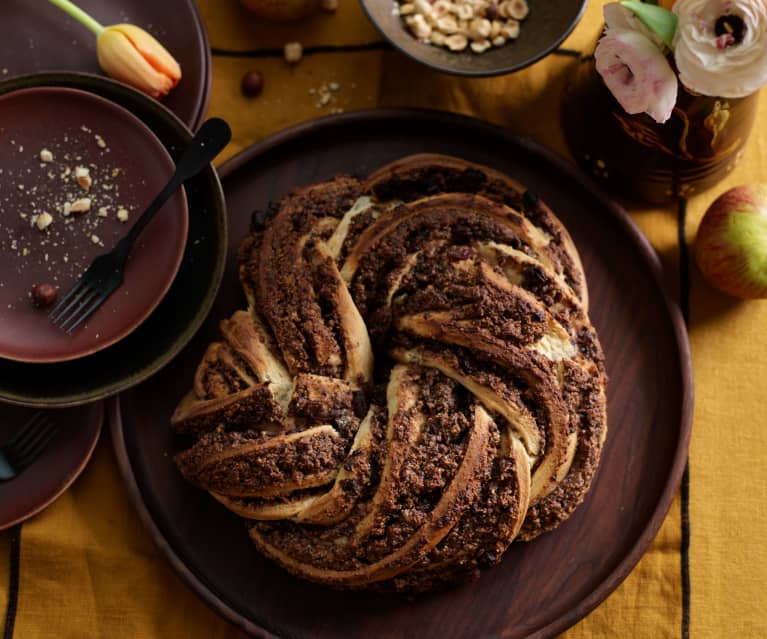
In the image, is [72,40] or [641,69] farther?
[72,40]

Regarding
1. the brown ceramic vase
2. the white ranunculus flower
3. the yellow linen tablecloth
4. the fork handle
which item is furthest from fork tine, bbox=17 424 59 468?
the white ranunculus flower

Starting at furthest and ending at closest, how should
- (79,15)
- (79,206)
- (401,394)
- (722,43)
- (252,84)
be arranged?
(252,84) → (79,15) → (79,206) → (401,394) → (722,43)

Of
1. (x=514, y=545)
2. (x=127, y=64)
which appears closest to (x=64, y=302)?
(x=127, y=64)

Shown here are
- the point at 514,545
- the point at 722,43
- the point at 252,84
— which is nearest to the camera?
the point at 722,43

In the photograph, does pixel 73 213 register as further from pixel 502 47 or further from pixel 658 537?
pixel 658 537

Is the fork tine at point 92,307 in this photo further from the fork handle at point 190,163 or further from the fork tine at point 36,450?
the fork tine at point 36,450

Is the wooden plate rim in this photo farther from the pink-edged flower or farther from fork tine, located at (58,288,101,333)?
the pink-edged flower

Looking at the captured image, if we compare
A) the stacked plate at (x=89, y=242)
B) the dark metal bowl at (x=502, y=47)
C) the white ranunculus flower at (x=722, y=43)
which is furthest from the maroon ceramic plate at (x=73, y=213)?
the white ranunculus flower at (x=722, y=43)
